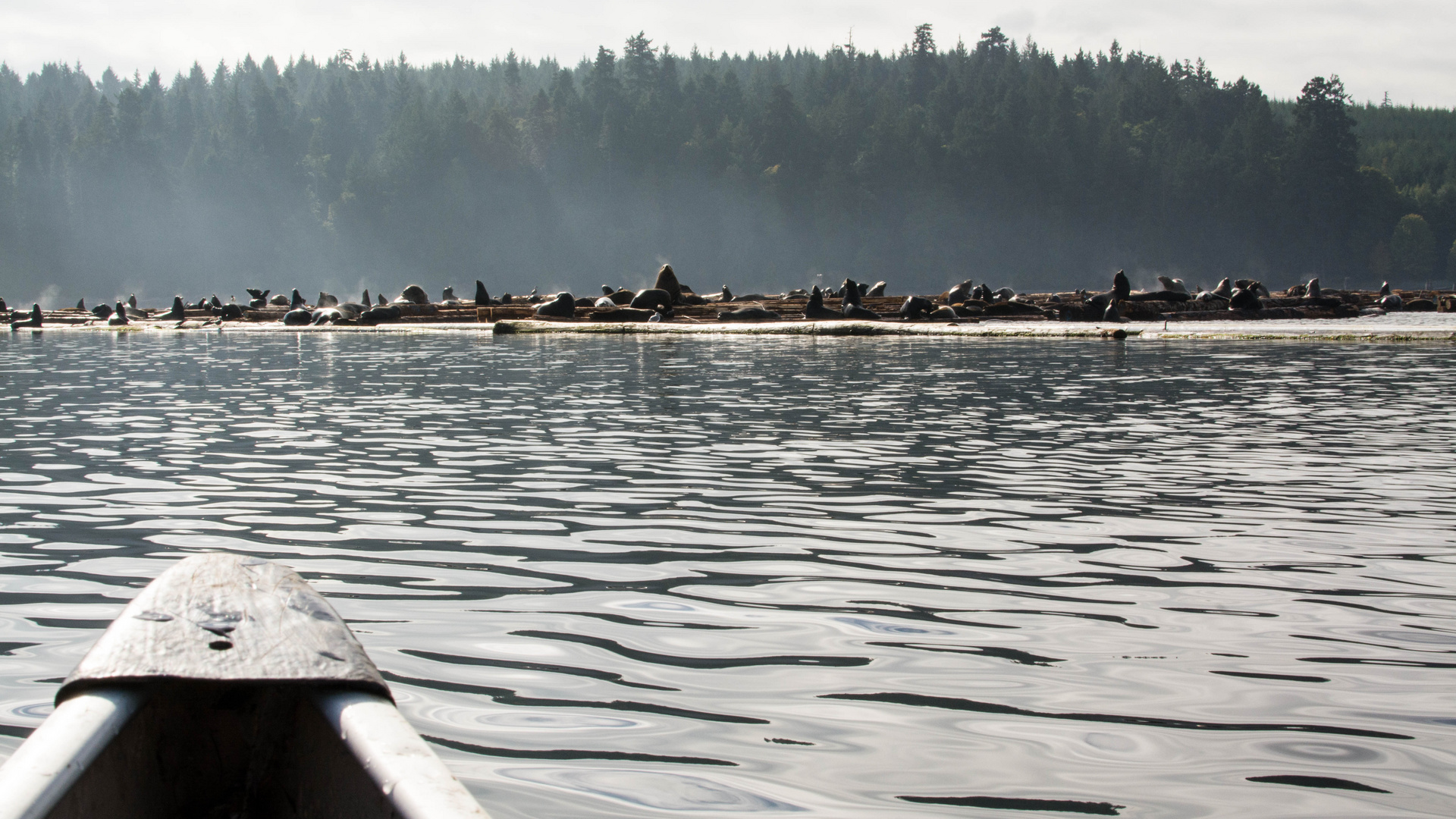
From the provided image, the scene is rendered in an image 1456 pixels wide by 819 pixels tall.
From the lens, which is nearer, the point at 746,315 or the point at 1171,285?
the point at 746,315

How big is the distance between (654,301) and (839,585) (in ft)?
108

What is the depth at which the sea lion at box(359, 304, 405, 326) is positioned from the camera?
41906 millimetres

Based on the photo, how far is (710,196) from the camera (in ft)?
378

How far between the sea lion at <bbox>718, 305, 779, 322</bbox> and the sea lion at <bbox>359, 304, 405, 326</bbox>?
1420cm

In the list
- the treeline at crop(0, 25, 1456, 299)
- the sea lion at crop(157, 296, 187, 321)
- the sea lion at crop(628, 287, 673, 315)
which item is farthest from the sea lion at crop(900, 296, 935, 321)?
the treeline at crop(0, 25, 1456, 299)

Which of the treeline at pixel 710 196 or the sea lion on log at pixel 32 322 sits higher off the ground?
the treeline at pixel 710 196

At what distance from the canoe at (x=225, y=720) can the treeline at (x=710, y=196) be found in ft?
346

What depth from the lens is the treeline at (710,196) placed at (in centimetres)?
11288

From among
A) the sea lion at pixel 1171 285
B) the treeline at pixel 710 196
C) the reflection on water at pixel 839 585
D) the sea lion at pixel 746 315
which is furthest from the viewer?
the treeline at pixel 710 196

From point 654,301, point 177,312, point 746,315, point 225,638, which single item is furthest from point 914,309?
point 225,638

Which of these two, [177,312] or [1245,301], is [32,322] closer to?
[177,312]

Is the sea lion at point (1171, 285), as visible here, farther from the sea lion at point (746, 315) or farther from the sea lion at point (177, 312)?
the sea lion at point (177, 312)

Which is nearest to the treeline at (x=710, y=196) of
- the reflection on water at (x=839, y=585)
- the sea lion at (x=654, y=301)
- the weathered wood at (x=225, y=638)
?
the sea lion at (x=654, y=301)

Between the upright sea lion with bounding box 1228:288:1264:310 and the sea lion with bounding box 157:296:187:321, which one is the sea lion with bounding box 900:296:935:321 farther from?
the sea lion with bounding box 157:296:187:321
